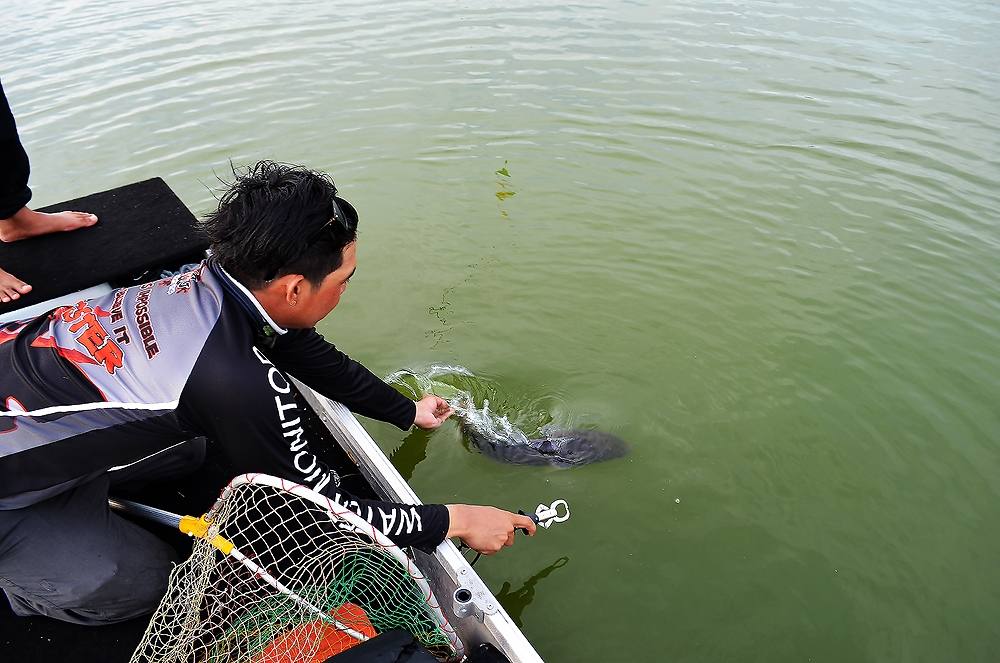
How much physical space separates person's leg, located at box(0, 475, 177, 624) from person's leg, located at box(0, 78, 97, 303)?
1.04m

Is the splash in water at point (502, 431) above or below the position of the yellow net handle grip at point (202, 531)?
below

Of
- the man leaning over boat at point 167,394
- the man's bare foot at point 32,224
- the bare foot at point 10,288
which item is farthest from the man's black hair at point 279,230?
the man's bare foot at point 32,224

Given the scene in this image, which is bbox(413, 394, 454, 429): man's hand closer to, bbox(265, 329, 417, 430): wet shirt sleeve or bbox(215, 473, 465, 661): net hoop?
bbox(265, 329, 417, 430): wet shirt sleeve

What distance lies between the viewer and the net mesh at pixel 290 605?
7.00 ft

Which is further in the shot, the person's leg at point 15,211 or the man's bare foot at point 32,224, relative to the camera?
the man's bare foot at point 32,224

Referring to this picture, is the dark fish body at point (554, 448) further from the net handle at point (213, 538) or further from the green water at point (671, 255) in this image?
the net handle at point (213, 538)

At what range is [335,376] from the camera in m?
2.86

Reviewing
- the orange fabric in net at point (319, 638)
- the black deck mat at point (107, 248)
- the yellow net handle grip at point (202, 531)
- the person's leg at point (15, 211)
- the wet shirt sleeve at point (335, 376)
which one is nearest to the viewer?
the yellow net handle grip at point (202, 531)

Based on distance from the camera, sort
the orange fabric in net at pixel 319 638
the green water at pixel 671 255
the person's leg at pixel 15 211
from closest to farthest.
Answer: the orange fabric in net at pixel 319 638
the person's leg at pixel 15 211
the green water at pixel 671 255

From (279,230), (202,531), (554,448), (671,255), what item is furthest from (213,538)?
(671,255)

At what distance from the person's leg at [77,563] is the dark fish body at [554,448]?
175 centimetres

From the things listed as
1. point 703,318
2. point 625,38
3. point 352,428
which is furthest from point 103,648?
point 625,38

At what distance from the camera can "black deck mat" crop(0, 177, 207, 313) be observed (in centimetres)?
299

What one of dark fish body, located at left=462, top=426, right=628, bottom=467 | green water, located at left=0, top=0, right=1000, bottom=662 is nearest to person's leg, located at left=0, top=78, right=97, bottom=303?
green water, located at left=0, top=0, right=1000, bottom=662
